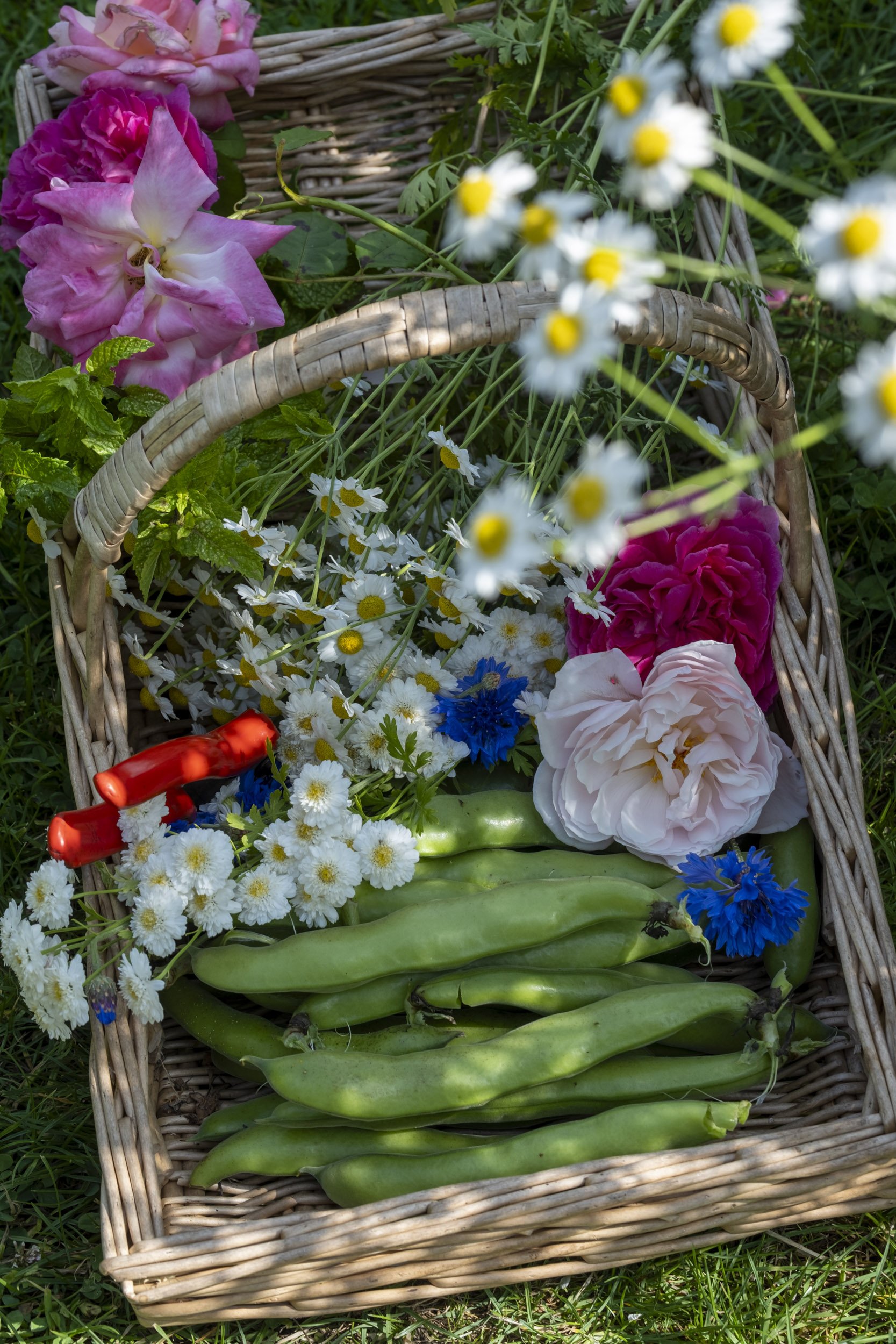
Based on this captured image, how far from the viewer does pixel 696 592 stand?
1.10 m

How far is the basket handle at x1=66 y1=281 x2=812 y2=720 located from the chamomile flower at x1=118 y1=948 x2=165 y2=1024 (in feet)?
1.09

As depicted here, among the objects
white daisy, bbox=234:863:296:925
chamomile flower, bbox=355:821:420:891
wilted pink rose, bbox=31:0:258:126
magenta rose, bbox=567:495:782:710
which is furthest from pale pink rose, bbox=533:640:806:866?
wilted pink rose, bbox=31:0:258:126

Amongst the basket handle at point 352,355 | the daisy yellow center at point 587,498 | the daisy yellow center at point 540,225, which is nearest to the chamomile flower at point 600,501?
the daisy yellow center at point 587,498

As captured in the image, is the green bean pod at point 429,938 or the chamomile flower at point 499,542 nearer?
the chamomile flower at point 499,542

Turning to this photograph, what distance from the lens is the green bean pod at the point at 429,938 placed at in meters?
1.01

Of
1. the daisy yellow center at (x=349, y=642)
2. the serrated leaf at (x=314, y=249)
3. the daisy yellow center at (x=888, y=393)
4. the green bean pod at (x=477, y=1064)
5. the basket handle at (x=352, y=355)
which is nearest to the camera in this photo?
the daisy yellow center at (x=888, y=393)

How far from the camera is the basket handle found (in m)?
0.86

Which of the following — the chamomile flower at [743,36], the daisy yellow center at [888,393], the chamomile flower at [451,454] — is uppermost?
the chamomile flower at [451,454]

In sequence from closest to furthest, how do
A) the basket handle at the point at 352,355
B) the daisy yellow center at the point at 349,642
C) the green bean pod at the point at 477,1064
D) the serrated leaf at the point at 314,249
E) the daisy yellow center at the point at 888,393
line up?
1. the daisy yellow center at the point at 888,393
2. the basket handle at the point at 352,355
3. the green bean pod at the point at 477,1064
4. the daisy yellow center at the point at 349,642
5. the serrated leaf at the point at 314,249

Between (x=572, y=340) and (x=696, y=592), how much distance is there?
608 mm

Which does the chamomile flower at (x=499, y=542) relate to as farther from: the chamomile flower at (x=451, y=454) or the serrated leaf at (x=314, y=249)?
the serrated leaf at (x=314, y=249)

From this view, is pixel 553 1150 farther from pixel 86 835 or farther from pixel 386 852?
pixel 86 835

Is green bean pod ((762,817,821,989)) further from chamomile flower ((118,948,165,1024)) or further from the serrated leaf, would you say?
the serrated leaf

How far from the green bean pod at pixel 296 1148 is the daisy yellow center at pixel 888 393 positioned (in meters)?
0.76
